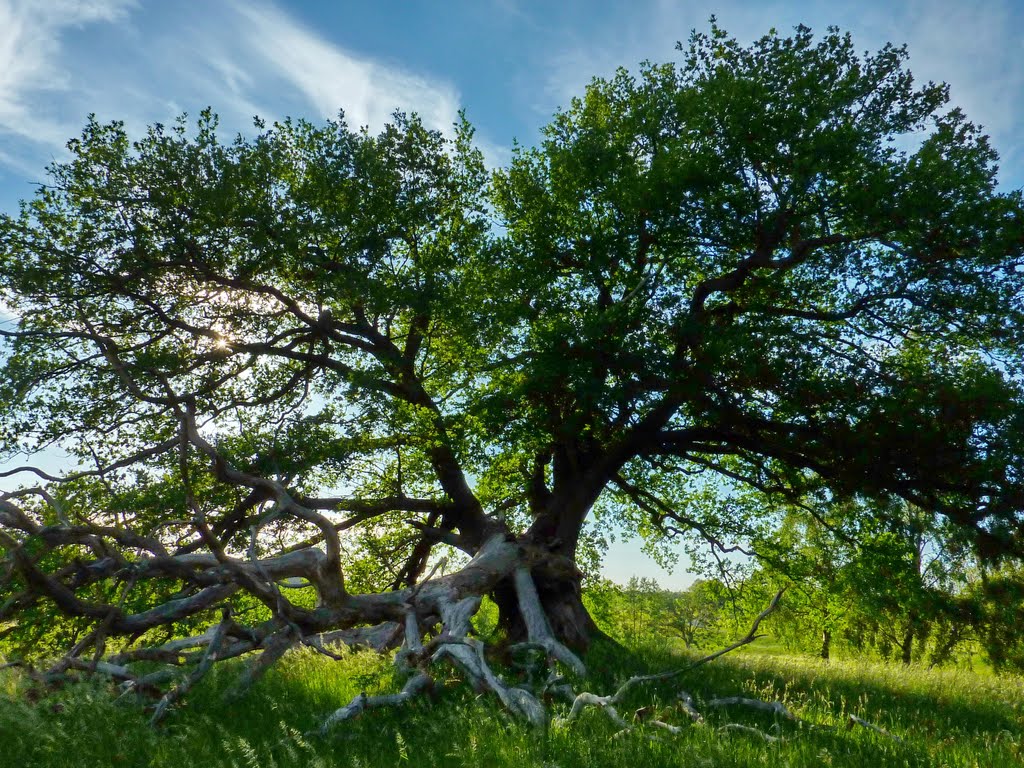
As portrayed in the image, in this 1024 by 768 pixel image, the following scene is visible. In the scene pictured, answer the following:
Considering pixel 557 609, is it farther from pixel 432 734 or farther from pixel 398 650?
pixel 432 734

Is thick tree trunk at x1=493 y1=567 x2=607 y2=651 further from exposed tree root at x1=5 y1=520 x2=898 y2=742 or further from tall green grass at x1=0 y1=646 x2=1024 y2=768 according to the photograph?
tall green grass at x1=0 y1=646 x2=1024 y2=768

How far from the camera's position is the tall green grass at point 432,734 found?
6379 millimetres

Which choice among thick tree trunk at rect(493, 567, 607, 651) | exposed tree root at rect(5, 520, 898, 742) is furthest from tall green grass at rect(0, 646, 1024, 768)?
thick tree trunk at rect(493, 567, 607, 651)

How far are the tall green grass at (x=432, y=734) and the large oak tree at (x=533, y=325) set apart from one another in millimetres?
2358

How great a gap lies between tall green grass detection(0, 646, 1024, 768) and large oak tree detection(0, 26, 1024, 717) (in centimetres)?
236

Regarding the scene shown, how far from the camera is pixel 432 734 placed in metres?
7.66

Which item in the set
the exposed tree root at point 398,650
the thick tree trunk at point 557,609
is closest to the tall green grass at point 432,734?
the exposed tree root at point 398,650

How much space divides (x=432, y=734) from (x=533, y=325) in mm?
8993

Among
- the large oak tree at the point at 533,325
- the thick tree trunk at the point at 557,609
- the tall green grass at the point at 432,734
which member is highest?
the large oak tree at the point at 533,325

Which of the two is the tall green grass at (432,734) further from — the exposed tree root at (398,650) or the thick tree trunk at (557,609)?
the thick tree trunk at (557,609)

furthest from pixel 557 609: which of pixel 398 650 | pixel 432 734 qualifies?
pixel 432 734

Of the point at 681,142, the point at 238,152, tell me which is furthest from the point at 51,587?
the point at 681,142

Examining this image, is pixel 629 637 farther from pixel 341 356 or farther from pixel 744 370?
pixel 341 356

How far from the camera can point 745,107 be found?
14430 millimetres
